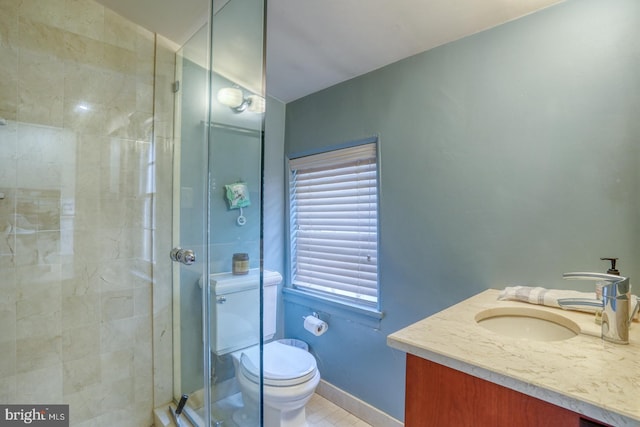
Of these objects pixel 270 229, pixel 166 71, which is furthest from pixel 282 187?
pixel 166 71

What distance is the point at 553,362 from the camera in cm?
68

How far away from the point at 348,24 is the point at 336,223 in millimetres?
1161

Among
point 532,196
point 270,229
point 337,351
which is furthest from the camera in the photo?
point 270,229

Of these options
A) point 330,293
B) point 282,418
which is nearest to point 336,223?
point 330,293

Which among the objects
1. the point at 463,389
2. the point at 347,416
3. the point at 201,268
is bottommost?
the point at 347,416

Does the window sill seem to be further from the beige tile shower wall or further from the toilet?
the beige tile shower wall

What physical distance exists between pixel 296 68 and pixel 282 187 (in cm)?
86

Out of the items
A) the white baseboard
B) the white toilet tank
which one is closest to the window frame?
the white baseboard

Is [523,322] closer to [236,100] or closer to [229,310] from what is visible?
[229,310]

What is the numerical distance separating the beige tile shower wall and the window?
0.93 m

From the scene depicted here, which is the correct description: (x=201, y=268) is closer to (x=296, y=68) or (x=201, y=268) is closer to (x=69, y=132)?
(x=69, y=132)

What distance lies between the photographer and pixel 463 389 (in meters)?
0.71

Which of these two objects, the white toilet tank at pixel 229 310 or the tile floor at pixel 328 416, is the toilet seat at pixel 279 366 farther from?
the tile floor at pixel 328 416

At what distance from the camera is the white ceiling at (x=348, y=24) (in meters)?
1.33
